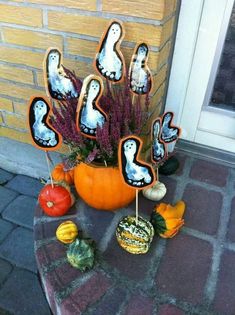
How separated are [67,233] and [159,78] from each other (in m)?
0.73

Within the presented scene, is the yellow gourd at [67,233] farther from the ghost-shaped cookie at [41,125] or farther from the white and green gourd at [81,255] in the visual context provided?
the ghost-shaped cookie at [41,125]

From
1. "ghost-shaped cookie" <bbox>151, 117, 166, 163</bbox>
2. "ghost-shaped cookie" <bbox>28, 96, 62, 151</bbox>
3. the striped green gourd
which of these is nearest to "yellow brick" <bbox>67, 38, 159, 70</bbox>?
"ghost-shaped cookie" <bbox>151, 117, 166, 163</bbox>

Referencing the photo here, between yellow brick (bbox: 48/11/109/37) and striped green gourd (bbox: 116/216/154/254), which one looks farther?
yellow brick (bbox: 48/11/109/37)

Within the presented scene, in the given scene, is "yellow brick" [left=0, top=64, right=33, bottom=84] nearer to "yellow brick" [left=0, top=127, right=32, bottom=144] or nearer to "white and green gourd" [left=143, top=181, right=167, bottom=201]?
"yellow brick" [left=0, top=127, right=32, bottom=144]

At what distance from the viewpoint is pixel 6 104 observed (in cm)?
175

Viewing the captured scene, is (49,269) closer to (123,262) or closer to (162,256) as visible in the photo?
(123,262)

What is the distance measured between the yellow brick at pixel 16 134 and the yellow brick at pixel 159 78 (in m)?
0.79

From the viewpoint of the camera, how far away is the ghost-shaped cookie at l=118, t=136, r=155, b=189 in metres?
1.01

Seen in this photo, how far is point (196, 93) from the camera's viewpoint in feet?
5.25

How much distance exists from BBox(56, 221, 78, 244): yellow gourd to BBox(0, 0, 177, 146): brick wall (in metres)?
0.61

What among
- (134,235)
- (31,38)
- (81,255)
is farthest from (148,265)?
(31,38)

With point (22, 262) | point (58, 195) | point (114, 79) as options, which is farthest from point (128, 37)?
point (22, 262)

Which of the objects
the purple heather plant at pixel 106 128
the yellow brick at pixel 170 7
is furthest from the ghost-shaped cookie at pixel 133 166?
the yellow brick at pixel 170 7

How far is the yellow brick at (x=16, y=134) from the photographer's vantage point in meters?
1.82
